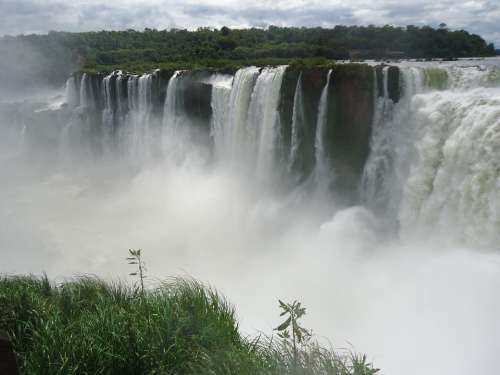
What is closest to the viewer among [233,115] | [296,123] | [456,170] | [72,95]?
[456,170]

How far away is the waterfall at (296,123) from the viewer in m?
14.5

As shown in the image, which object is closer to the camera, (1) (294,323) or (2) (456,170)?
(1) (294,323)

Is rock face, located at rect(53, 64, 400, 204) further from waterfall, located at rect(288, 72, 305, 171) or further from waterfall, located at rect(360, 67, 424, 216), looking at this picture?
waterfall, located at rect(360, 67, 424, 216)

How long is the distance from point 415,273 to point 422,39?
17.4 meters

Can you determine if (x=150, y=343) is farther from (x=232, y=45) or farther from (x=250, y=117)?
(x=232, y=45)

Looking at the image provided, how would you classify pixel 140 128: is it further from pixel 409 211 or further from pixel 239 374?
pixel 239 374

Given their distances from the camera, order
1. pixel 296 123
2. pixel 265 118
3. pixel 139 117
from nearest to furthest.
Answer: pixel 296 123 < pixel 265 118 < pixel 139 117

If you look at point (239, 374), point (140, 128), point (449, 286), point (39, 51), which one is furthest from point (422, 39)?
point (39, 51)

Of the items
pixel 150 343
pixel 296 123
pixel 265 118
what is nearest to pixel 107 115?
pixel 265 118

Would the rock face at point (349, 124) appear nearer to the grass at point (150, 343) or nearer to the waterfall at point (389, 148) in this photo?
the waterfall at point (389, 148)

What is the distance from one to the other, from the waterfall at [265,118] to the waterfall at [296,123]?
0.73m

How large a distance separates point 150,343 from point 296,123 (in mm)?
11065

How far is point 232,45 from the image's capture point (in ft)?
125

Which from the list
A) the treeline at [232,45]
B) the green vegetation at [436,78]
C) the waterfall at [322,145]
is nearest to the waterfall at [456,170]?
the green vegetation at [436,78]
